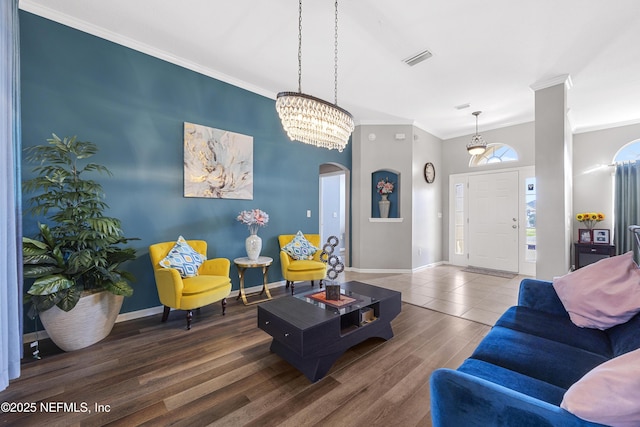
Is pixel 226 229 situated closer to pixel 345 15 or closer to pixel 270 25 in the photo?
pixel 270 25

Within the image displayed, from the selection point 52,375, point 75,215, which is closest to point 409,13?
point 75,215

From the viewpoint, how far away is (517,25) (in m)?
2.53

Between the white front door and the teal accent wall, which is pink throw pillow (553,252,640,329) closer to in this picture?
the teal accent wall

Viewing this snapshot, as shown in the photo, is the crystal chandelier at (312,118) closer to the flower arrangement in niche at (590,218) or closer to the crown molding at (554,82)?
the crown molding at (554,82)

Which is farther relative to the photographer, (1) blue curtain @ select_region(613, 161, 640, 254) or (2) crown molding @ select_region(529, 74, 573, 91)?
(1) blue curtain @ select_region(613, 161, 640, 254)

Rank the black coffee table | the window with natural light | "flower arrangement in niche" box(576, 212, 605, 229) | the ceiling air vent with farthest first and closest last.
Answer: the window with natural light → "flower arrangement in niche" box(576, 212, 605, 229) → the ceiling air vent → the black coffee table

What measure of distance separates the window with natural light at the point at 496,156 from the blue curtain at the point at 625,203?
1571 mm

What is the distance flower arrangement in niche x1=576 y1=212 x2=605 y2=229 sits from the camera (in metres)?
4.63

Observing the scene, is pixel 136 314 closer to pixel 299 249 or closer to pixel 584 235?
pixel 299 249

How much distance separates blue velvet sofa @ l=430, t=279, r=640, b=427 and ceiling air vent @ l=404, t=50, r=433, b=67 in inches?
102

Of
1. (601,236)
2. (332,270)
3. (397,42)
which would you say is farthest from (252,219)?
(601,236)

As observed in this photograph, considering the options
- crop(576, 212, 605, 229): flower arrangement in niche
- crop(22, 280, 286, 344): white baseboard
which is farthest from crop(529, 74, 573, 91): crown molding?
crop(22, 280, 286, 344): white baseboard

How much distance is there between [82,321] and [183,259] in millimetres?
911

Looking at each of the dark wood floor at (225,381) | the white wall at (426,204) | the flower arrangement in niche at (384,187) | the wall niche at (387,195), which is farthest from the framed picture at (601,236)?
the dark wood floor at (225,381)
